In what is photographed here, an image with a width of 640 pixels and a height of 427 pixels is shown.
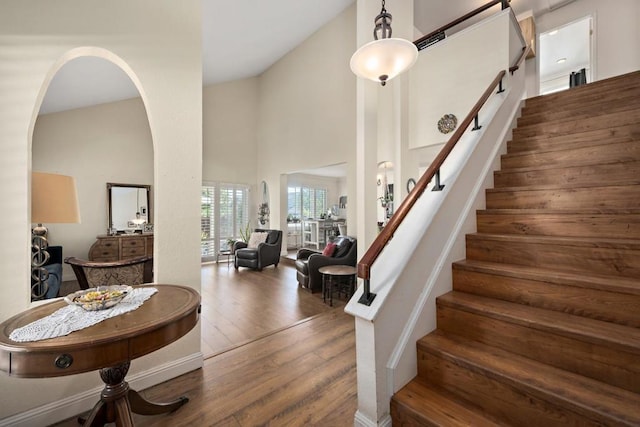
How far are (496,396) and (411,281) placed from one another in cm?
61

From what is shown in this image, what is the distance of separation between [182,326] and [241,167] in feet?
22.1

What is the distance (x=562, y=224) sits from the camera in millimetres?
1697

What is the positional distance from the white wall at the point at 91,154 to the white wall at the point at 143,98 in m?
3.55

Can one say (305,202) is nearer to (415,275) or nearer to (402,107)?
(402,107)

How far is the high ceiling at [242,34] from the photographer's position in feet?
12.3

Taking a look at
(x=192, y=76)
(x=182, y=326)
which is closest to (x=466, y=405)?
(x=182, y=326)

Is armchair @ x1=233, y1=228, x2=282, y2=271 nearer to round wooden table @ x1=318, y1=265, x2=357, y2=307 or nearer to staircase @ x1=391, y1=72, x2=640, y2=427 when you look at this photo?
round wooden table @ x1=318, y1=265, x2=357, y2=307

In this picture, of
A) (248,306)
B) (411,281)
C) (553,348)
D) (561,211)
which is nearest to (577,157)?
(561,211)

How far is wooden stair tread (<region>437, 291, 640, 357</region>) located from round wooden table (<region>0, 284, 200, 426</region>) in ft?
5.02

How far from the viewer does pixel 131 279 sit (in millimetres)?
2512

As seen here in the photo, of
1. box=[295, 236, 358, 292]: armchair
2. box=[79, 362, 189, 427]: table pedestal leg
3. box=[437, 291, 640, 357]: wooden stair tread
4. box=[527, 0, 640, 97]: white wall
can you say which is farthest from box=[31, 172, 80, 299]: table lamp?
box=[527, 0, 640, 97]: white wall

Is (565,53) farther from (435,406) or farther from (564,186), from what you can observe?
(435,406)

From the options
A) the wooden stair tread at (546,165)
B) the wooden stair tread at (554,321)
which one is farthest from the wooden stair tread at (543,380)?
the wooden stair tread at (546,165)

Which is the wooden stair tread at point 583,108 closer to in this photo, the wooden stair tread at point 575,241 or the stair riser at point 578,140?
the stair riser at point 578,140
